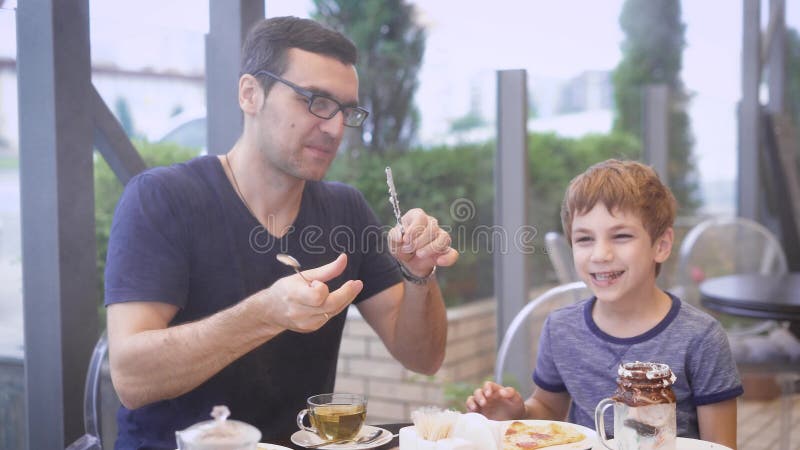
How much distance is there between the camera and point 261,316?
133cm

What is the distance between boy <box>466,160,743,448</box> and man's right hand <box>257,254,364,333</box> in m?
0.42

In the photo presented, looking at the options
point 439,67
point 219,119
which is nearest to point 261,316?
point 219,119

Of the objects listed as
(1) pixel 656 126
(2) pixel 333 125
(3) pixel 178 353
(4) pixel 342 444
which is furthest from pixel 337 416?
(1) pixel 656 126

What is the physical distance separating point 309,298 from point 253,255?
1.78ft

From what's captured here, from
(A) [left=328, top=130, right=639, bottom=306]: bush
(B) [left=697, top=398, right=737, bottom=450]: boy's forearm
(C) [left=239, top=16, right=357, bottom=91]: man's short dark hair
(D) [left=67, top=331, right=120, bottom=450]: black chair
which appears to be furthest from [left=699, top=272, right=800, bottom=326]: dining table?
(D) [left=67, top=331, right=120, bottom=450]: black chair

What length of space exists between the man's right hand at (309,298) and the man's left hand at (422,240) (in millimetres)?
348

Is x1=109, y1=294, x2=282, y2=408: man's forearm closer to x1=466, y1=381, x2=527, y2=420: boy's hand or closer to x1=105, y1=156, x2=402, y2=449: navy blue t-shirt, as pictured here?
x1=105, y1=156, x2=402, y2=449: navy blue t-shirt

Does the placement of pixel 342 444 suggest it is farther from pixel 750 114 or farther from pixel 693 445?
pixel 750 114

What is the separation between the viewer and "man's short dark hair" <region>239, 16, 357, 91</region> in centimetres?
176

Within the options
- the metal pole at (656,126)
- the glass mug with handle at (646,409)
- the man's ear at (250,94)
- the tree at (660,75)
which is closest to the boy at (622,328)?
the glass mug with handle at (646,409)

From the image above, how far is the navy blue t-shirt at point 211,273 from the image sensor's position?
1.57m

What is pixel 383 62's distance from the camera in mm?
3383

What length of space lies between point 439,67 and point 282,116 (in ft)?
5.71

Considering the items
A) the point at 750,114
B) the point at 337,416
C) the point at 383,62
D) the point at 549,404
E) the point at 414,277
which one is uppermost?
the point at 383,62
